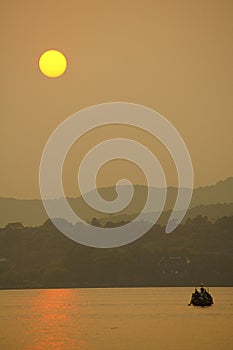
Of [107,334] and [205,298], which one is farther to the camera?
[205,298]

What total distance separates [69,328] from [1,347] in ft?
63.3

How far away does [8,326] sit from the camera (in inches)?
3543

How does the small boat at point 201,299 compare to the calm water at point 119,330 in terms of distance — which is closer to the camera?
the calm water at point 119,330

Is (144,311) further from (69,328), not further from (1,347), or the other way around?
(1,347)

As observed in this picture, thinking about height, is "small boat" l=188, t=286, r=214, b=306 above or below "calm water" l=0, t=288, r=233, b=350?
above

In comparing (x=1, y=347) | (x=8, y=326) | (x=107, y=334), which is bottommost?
(x=1, y=347)

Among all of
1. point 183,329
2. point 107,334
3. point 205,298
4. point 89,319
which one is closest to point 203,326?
point 183,329

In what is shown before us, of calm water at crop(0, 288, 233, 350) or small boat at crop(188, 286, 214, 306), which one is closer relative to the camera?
calm water at crop(0, 288, 233, 350)

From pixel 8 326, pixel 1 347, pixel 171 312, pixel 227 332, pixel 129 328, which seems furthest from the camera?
pixel 171 312

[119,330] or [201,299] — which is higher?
[201,299]

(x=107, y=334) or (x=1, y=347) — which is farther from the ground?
(x=107, y=334)

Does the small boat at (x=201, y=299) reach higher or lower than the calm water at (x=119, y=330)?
higher

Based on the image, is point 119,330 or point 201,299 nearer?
point 119,330

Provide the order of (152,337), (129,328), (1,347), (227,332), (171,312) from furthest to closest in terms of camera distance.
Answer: (171,312)
(129,328)
(227,332)
(152,337)
(1,347)
